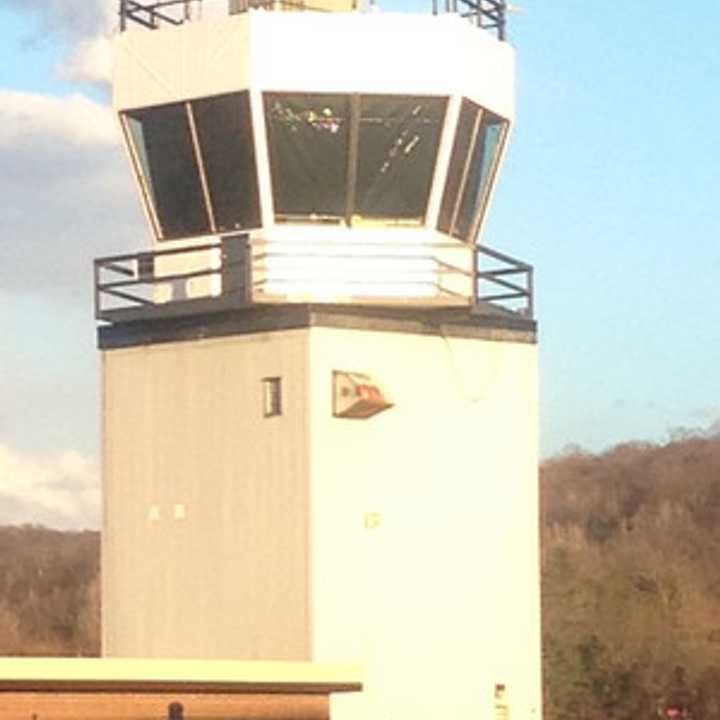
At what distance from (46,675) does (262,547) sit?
696cm

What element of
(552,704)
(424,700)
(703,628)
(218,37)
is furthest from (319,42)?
(703,628)

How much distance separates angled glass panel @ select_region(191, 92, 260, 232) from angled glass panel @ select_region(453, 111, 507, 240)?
8.79 feet

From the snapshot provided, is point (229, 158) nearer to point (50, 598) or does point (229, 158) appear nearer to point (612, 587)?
point (612, 587)

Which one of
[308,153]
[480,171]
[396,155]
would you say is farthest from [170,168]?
[480,171]

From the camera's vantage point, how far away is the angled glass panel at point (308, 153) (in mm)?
28062

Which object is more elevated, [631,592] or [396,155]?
[396,155]

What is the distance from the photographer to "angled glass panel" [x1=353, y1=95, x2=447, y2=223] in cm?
2831

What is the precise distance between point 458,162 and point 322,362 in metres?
3.11

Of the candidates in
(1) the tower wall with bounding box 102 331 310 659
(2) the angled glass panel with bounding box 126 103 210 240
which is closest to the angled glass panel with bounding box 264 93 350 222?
(2) the angled glass panel with bounding box 126 103 210 240

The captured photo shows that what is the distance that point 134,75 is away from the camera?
2917cm

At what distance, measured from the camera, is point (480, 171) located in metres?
29.7

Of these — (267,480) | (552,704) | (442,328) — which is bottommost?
(552,704)

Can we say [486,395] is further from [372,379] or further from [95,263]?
[95,263]

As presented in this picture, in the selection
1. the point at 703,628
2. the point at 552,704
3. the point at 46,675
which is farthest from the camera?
the point at 703,628
